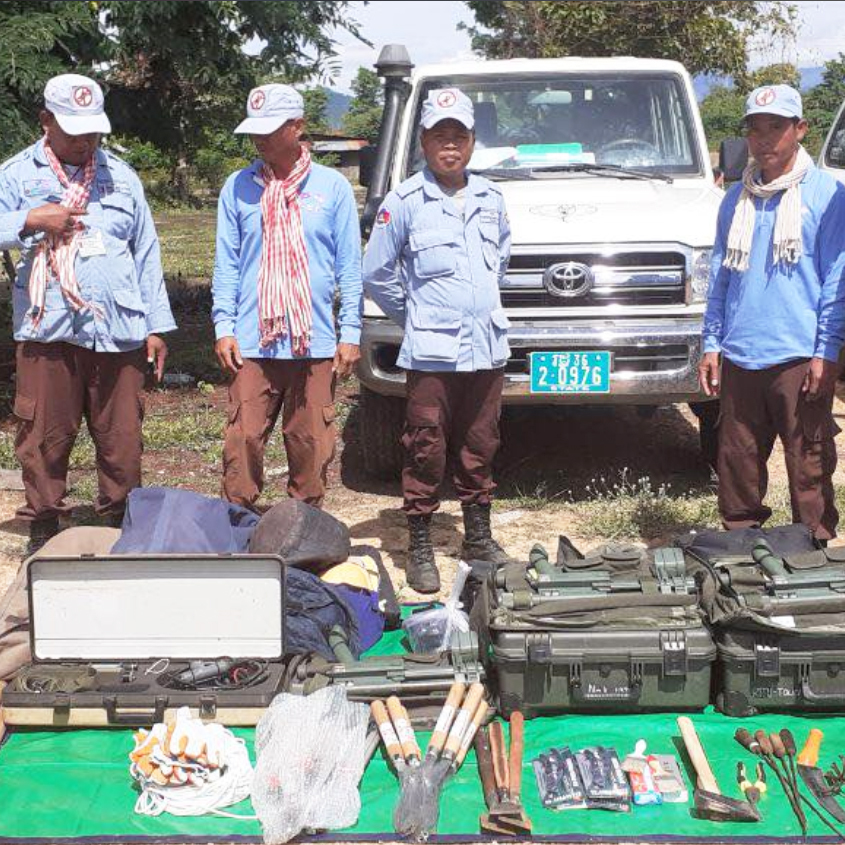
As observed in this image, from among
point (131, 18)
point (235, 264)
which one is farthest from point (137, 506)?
point (131, 18)

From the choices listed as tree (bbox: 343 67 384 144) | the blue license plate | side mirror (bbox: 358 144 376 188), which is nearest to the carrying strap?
the blue license plate

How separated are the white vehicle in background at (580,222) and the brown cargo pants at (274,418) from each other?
0.95m

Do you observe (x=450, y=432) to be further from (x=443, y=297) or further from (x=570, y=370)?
(x=570, y=370)

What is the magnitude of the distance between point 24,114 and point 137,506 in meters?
3.75

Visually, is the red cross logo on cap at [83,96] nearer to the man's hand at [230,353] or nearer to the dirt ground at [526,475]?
the man's hand at [230,353]

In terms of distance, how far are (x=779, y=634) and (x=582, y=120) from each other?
3.80 meters

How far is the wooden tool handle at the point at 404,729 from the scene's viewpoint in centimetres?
361

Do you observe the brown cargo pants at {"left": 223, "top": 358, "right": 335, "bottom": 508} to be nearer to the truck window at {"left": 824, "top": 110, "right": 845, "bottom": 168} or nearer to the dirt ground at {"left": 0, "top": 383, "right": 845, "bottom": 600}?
the dirt ground at {"left": 0, "top": 383, "right": 845, "bottom": 600}

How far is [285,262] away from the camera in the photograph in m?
4.90

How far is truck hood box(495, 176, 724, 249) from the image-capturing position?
5.96 metres

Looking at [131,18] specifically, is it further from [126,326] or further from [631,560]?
[631,560]

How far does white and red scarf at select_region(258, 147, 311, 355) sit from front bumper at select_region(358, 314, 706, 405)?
1.06m

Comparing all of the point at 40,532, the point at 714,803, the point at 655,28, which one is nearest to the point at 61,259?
the point at 40,532

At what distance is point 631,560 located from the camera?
13.9 feet
